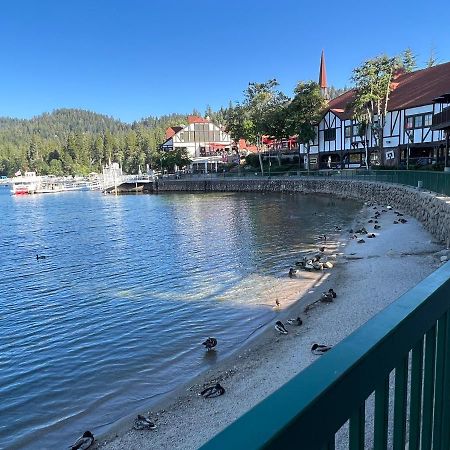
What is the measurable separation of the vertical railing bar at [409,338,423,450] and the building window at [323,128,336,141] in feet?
198

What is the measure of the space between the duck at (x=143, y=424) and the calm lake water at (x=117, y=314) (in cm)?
69

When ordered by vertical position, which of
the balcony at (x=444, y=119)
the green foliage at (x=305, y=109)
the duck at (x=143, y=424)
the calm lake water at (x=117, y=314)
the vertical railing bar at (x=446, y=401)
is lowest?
the calm lake water at (x=117, y=314)

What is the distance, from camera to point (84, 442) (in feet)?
23.6

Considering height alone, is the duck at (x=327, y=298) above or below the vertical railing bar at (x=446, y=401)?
below

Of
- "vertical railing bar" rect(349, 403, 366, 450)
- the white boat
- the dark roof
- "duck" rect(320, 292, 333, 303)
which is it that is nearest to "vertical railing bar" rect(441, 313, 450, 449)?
"vertical railing bar" rect(349, 403, 366, 450)

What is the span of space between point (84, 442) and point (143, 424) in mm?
965

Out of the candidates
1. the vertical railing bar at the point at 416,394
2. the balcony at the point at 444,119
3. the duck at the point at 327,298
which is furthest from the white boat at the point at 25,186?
the vertical railing bar at the point at 416,394

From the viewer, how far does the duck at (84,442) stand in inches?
281

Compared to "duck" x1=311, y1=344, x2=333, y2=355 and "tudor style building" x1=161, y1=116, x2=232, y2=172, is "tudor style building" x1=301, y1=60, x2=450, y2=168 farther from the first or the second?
"tudor style building" x1=161, y1=116, x2=232, y2=172

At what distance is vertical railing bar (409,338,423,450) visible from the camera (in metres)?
1.76

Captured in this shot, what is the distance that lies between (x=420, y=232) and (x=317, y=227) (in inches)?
353

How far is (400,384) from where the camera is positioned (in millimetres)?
1614

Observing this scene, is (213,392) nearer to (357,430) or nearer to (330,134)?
(357,430)

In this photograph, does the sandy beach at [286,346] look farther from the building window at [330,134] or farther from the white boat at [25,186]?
the white boat at [25,186]
